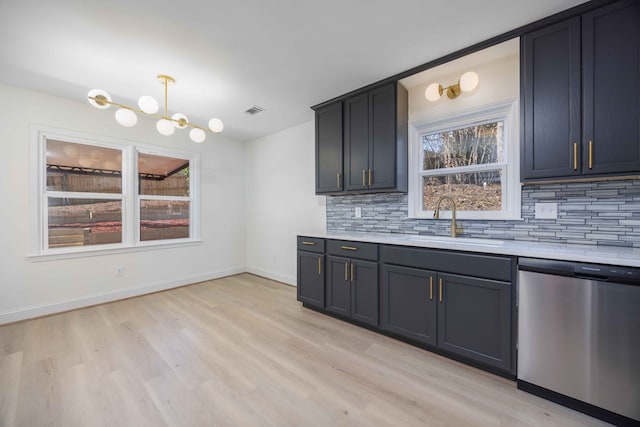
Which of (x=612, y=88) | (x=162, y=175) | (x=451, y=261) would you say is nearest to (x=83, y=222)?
(x=162, y=175)

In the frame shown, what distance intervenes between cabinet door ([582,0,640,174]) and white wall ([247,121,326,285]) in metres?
2.73

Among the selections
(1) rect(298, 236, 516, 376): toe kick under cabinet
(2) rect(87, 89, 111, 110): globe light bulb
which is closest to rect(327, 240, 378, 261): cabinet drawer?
(1) rect(298, 236, 516, 376): toe kick under cabinet

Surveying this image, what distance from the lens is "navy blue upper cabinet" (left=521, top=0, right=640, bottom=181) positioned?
5.21 feet

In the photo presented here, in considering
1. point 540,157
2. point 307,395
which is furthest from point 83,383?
point 540,157

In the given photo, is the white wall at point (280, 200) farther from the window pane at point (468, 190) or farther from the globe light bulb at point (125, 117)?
the globe light bulb at point (125, 117)

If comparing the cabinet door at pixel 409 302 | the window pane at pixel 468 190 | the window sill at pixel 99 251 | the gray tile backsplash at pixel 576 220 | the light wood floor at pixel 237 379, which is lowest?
the light wood floor at pixel 237 379

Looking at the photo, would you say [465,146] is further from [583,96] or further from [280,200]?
[280,200]

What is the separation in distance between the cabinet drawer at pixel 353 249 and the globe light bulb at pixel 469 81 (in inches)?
63.8

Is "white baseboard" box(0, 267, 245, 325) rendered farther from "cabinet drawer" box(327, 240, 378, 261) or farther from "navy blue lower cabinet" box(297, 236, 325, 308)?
"cabinet drawer" box(327, 240, 378, 261)

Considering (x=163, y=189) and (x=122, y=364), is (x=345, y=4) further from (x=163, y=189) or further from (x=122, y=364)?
(x=163, y=189)

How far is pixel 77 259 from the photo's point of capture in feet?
10.6

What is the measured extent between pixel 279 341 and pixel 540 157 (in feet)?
8.52

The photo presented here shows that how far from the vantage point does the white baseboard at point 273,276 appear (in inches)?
165

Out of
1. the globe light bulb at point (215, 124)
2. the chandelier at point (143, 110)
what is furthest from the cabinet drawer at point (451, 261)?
the chandelier at point (143, 110)
